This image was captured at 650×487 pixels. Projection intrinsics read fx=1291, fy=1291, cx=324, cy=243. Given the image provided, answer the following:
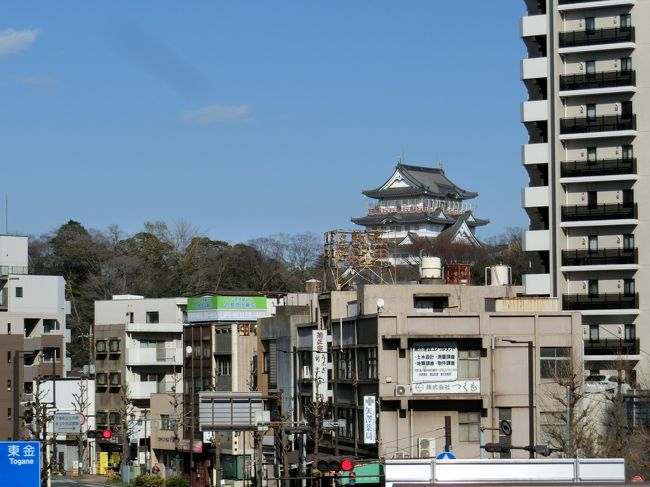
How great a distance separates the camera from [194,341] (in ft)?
281

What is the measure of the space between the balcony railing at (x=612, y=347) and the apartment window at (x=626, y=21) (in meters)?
18.9

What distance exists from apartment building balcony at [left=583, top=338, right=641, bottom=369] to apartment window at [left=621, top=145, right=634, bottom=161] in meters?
11.0

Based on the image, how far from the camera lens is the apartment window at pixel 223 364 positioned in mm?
81062

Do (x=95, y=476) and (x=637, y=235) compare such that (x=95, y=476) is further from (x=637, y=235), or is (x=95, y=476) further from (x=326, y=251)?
(x=637, y=235)

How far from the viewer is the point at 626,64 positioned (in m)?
77.8

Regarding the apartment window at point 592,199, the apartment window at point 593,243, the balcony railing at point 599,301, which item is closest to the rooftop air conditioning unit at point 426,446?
the balcony railing at point 599,301

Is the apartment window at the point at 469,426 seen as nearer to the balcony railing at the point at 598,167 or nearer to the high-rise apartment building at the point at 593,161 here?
the high-rise apartment building at the point at 593,161

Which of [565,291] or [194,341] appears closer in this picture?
[565,291]

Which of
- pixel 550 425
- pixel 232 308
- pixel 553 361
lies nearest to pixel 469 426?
pixel 550 425

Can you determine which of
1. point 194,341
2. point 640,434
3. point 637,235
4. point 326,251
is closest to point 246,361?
point 194,341

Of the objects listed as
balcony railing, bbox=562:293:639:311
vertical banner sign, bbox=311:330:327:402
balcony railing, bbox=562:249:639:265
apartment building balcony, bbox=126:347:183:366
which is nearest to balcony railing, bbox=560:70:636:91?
balcony railing, bbox=562:249:639:265

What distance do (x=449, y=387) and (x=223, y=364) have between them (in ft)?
92.5

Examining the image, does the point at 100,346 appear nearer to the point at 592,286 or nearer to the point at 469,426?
the point at 592,286

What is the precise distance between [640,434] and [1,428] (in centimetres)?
5854
